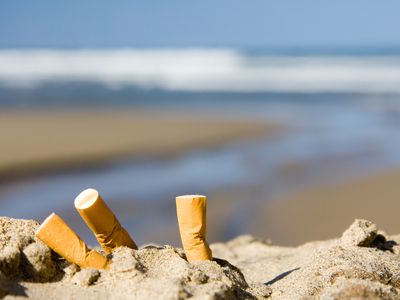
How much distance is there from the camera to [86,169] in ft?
30.0

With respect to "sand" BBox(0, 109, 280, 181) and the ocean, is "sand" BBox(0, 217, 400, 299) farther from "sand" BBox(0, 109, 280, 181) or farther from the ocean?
"sand" BBox(0, 109, 280, 181)

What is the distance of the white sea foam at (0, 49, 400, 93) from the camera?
22.9 metres

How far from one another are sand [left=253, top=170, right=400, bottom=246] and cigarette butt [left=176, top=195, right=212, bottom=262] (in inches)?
128

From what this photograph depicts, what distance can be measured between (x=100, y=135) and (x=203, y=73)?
1709 centimetres

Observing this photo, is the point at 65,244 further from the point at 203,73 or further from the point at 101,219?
the point at 203,73

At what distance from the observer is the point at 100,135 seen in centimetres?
1201

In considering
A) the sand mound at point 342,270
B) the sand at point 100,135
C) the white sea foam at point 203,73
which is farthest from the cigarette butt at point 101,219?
the white sea foam at point 203,73

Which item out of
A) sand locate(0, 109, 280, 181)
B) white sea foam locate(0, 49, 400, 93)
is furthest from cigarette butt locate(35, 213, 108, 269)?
white sea foam locate(0, 49, 400, 93)

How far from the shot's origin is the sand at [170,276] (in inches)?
99.3

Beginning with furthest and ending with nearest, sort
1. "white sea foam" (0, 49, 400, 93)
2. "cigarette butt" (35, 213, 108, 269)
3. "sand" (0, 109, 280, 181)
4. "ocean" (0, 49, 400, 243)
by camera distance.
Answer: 1. "white sea foam" (0, 49, 400, 93)
2. "sand" (0, 109, 280, 181)
3. "ocean" (0, 49, 400, 243)
4. "cigarette butt" (35, 213, 108, 269)

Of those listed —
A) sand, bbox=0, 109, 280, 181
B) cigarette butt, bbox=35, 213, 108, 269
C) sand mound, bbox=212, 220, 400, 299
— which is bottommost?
sand mound, bbox=212, 220, 400, 299

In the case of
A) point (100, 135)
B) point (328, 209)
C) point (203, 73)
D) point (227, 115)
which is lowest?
point (328, 209)

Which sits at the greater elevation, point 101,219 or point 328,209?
point 101,219

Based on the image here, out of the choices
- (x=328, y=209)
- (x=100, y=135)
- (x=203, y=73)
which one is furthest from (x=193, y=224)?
(x=203, y=73)
